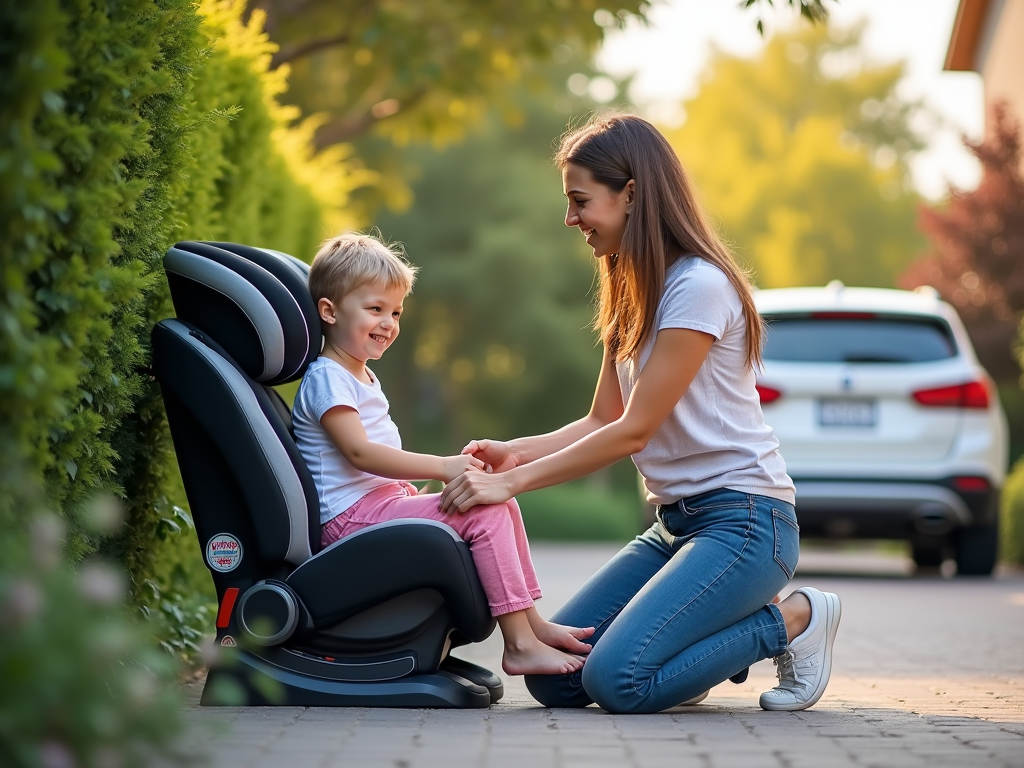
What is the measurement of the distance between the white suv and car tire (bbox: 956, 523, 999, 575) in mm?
492

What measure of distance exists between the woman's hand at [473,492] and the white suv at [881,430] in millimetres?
5540

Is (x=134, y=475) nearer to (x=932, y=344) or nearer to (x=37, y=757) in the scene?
(x=37, y=757)

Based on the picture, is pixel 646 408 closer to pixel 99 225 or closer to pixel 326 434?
pixel 326 434

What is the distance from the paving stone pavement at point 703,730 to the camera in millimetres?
3178

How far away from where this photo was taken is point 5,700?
2.16 metres

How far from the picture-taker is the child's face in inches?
169

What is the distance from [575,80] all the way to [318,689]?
35.6m

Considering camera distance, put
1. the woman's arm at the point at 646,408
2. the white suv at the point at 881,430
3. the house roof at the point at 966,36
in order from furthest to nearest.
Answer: the house roof at the point at 966,36 → the white suv at the point at 881,430 → the woman's arm at the point at 646,408

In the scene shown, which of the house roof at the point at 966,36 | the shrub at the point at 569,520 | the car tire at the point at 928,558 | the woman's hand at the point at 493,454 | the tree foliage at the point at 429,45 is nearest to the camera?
the woman's hand at the point at 493,454

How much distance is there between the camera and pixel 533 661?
4.11 metres

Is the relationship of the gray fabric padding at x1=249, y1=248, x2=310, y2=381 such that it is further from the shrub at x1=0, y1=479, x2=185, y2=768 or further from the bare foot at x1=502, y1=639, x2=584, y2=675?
the shrub at x1=0, y1=479, x2=185, y2=768

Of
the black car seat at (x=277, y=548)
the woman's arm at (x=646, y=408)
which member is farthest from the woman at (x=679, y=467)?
the black car seat at (x=277, y=548)

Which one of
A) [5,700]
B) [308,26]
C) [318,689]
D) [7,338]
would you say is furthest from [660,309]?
[308,26]

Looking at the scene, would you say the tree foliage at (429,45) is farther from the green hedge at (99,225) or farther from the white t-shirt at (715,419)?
the white t-shirt at (715,419)
